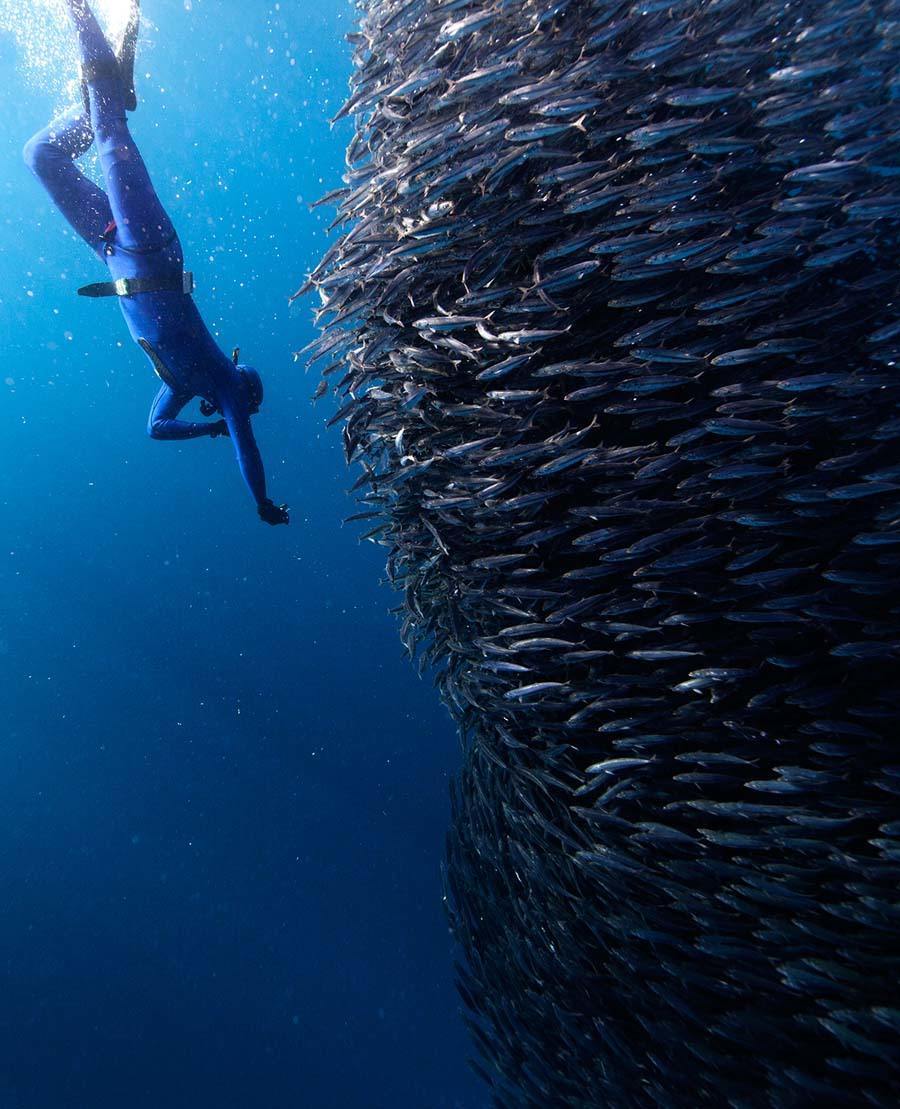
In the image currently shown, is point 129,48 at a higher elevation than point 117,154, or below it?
higher

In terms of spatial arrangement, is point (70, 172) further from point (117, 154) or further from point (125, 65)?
point (125, 65)

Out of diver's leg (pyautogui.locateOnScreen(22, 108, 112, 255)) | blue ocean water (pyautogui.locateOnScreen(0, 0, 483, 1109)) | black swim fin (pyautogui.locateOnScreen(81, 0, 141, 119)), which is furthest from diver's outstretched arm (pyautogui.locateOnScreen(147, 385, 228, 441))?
blue ocean water (pyautogui.locateOnScreen(0, 0, 483, 1109))

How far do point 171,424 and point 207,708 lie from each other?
2669cm

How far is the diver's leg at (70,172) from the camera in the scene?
5.75 m

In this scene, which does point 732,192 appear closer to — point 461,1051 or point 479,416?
point 479,416

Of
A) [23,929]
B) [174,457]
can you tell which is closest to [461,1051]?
[23,929]

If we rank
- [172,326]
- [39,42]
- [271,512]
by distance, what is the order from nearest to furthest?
[172,326], [271,512], [39,42]

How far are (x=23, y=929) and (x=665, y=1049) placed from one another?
2524cm

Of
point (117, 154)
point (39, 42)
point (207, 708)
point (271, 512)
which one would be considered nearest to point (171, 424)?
point (271, 512)

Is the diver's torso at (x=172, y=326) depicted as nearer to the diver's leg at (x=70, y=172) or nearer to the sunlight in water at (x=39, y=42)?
the diver's leg at (x=70, y=172)

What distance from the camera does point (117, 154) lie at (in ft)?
17.4

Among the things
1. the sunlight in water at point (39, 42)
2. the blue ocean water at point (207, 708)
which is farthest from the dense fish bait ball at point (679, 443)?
the blue ocean water at point (207, 708)

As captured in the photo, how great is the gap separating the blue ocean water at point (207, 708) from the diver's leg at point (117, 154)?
1714cm

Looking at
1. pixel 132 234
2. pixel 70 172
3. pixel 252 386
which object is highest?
pixel 70 172
